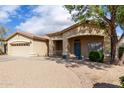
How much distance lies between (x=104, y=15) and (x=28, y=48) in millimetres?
15001

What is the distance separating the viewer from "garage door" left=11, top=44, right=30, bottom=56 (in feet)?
100.0

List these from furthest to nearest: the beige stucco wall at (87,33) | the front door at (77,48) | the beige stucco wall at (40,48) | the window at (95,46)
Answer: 1. the beige stucco wall at (40,48)
2. the front door at (77,48)
3. the window at (95,46)
4. the beige stucco wall at (87,33)

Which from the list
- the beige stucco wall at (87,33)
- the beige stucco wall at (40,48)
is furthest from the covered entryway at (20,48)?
the beige stucco wall at (87,33)

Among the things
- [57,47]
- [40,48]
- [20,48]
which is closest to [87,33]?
[57,47]

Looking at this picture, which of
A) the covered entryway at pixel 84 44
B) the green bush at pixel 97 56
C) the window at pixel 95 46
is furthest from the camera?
the covered entryway at pixel 84 44

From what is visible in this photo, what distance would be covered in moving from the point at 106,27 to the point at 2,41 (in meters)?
19.9

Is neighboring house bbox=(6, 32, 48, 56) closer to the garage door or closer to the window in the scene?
the garage door

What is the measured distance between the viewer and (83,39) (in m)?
25.7

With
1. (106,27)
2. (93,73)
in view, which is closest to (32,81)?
(93,73)

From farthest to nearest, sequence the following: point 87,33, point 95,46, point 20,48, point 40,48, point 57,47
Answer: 1. point 20,48
2. point 40,48
3. point 57,47
4. point 95,46
5. point 87,33

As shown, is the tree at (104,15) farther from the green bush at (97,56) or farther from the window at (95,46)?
the window at (95,46)

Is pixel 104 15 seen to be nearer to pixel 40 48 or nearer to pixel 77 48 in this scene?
pixel 77 48

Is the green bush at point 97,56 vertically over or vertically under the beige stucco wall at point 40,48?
under

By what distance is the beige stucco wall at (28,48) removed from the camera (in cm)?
2981
